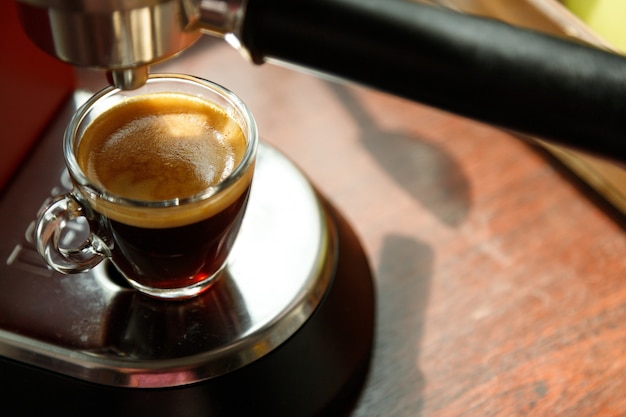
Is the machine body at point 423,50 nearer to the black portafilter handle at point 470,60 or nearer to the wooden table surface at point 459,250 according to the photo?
the black portafilter handle at point 470,60

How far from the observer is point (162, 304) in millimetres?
453

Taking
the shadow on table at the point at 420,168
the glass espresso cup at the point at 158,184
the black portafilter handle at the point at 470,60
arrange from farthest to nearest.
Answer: the shadow on table at the point at 420,168
the glass espresso cup at the point at 158,184
the black portafilter handle at the point at 470,60

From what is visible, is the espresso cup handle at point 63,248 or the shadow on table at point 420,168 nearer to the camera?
the espresso cup handle at point 63,248

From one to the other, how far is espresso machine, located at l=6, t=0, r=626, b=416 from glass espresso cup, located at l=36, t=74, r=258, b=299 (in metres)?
0.03

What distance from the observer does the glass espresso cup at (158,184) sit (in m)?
0.41

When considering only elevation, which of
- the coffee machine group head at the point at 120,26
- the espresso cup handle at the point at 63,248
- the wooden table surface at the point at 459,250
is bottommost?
the wooden table surface at the point at 459,250

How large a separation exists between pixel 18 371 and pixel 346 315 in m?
0.20

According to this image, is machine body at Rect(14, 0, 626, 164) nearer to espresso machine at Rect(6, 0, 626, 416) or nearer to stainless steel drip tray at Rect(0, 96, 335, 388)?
espresso machine at Rect(6, 0, 626, 416)

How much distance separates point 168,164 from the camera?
422mm

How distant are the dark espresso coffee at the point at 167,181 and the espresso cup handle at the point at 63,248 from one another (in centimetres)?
1

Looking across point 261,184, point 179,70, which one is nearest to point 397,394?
point 261,184

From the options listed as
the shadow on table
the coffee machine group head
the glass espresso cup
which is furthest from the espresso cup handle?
the shadow on table

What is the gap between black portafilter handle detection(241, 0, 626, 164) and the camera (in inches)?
11.6

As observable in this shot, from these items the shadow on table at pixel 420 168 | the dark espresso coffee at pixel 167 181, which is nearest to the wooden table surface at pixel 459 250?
the shadow on table at pixel 420 168
